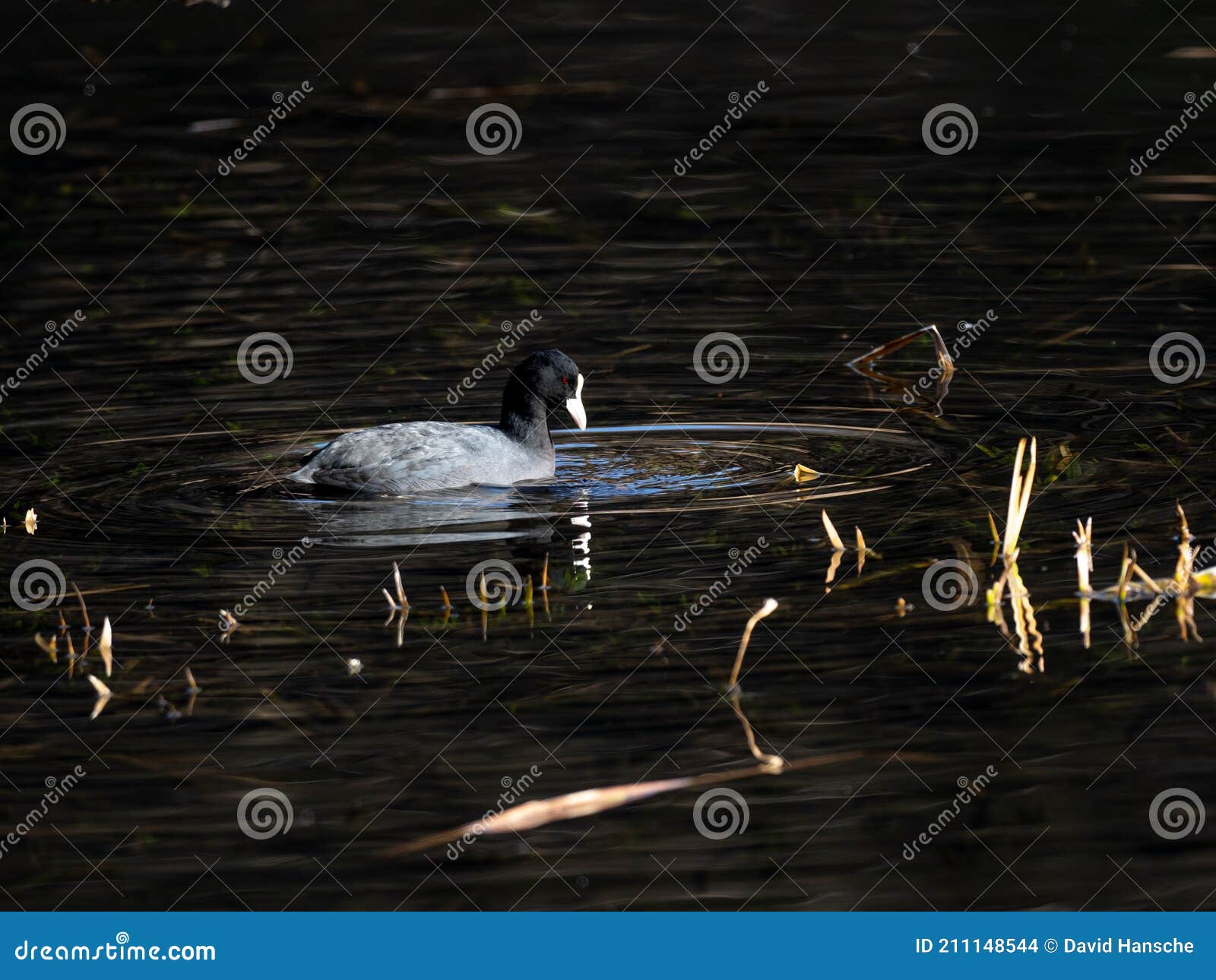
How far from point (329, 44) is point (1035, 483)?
50.0 ft

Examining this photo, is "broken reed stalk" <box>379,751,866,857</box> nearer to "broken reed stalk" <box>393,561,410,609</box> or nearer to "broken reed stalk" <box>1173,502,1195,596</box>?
"broken reed stalk" <box>393,561,410,609</box>

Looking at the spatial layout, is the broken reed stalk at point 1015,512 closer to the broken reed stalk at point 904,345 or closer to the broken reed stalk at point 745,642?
the broken reed stalk at point 745,642

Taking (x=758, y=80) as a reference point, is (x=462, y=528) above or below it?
below

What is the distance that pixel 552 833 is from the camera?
6.70 metres

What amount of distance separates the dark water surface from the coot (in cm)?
19

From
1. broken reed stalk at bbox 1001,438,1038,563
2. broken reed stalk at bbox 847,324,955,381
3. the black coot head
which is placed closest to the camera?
broken reed stalk at bbox 1001,438,1038,563

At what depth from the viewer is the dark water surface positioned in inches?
264

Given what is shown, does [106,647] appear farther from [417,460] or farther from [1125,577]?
[1125,577]

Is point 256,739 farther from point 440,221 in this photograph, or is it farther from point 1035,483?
point 440,221

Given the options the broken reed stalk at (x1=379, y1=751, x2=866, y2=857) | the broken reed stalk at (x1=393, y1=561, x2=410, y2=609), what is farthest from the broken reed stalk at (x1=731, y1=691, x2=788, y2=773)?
the broken reed stalk at (x1=393, y1=561, x2=410, y2=609)

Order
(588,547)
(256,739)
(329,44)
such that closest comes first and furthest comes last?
(256,739)
(588,547)
(329,44)

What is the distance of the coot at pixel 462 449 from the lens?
35.9ft

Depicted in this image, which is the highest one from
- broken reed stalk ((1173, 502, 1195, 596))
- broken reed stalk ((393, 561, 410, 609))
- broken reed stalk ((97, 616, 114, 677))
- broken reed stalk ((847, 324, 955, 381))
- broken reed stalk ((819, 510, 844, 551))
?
broken reed stalk ((847, 324, 955, 381))

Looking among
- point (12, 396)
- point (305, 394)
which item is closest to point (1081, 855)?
point (305, 394)
